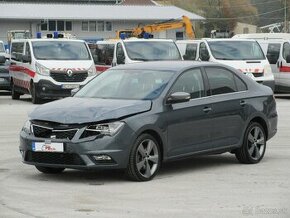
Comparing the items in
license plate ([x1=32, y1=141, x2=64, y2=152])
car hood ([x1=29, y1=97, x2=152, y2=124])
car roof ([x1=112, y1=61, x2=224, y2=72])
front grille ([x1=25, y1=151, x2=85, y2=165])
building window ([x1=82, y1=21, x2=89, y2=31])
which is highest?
car roof ([x1=112, y1=61, x2=224, y2=72])

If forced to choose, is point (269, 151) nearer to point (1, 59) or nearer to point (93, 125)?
point (93, 125)

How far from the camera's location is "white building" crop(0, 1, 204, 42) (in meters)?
71.8

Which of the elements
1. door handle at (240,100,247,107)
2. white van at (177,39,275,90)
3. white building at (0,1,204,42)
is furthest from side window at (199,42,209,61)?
white building at (0,1,204,42)

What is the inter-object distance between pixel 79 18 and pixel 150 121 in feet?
214

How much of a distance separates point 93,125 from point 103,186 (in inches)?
28.4

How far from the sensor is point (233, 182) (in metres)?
9.34

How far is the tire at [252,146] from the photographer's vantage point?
10773 mm

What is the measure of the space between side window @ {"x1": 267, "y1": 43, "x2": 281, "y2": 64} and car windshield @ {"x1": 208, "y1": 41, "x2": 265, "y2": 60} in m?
1.28

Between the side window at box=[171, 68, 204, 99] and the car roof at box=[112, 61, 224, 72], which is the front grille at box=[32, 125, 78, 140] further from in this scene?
the car roof at box=[112, 61, 224, 72]

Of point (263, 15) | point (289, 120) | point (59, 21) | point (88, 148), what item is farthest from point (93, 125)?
point (263, 15)

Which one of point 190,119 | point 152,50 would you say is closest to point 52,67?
point 152,50

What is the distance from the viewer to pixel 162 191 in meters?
8.68

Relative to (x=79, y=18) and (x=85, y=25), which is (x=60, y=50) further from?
(x=85, y=25)

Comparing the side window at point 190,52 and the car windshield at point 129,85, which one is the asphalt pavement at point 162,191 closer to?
the car windshield at point 129,85
